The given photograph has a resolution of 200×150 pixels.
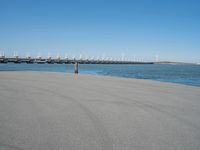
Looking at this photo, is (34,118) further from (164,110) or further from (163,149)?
(164,110)

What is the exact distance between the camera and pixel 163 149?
12.7ft

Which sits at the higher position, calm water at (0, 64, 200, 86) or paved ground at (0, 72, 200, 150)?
paved ground at (0, 72, 200, 150)

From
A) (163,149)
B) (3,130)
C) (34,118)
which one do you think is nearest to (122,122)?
(163,149)

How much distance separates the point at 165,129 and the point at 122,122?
1.01 metres

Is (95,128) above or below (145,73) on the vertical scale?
above

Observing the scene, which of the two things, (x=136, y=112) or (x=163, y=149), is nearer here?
(x=163, y=149)

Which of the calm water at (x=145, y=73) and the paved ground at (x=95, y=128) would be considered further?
the calm water at (x=145, y=73)

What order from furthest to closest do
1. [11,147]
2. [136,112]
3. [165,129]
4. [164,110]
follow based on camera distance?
[164,110], [136,112], [165,129], [11,147]

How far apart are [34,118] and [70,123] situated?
96 centimetres

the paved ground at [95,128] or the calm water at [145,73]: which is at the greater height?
the paved ground at [95,128]

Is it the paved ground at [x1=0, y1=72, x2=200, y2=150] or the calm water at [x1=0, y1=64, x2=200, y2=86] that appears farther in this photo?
the calm water at [x1=0, y1=64, x2=200, y2=86]

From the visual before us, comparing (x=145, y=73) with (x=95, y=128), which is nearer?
(x=95, y=128)

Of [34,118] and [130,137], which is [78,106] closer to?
[34,118]

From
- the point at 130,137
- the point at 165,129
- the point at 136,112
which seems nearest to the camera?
the point at 130,137
